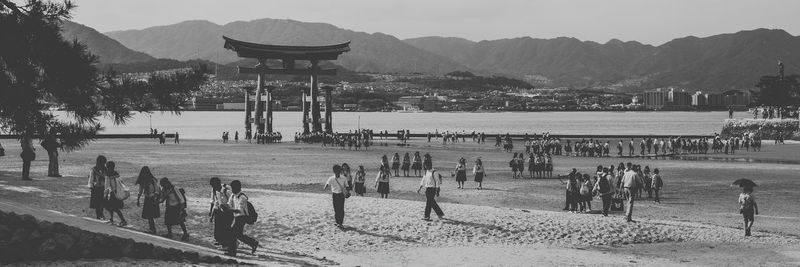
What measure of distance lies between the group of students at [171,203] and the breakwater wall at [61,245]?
965mm

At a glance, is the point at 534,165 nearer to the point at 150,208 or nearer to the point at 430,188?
the point at 430,188

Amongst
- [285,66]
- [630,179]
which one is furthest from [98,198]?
[285,66]

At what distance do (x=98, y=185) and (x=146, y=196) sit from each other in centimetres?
166

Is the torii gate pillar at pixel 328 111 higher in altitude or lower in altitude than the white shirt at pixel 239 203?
higher

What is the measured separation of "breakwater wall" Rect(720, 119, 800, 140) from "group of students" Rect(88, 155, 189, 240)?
71344mm

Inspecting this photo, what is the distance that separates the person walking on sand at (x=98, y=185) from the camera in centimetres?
1547

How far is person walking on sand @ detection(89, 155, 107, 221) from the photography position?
15.5m

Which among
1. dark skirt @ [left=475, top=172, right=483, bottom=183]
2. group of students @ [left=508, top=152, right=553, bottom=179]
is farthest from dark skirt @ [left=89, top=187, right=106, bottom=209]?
group of students @ [left=508, top=152, right=553, bottom=179]

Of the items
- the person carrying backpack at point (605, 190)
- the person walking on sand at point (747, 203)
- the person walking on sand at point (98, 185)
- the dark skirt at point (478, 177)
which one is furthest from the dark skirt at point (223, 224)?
the dark skirt at point (478, 177)

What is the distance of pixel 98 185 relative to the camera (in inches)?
610

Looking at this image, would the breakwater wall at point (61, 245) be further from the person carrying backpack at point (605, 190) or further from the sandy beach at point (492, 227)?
the person carrying backpack at point (605, 190)

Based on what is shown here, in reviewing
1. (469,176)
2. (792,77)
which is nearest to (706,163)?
(469,176)

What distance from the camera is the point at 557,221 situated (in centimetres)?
1772

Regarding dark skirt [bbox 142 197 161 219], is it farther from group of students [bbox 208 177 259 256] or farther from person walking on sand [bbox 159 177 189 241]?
group of students [bbox 208 177 259 256]
